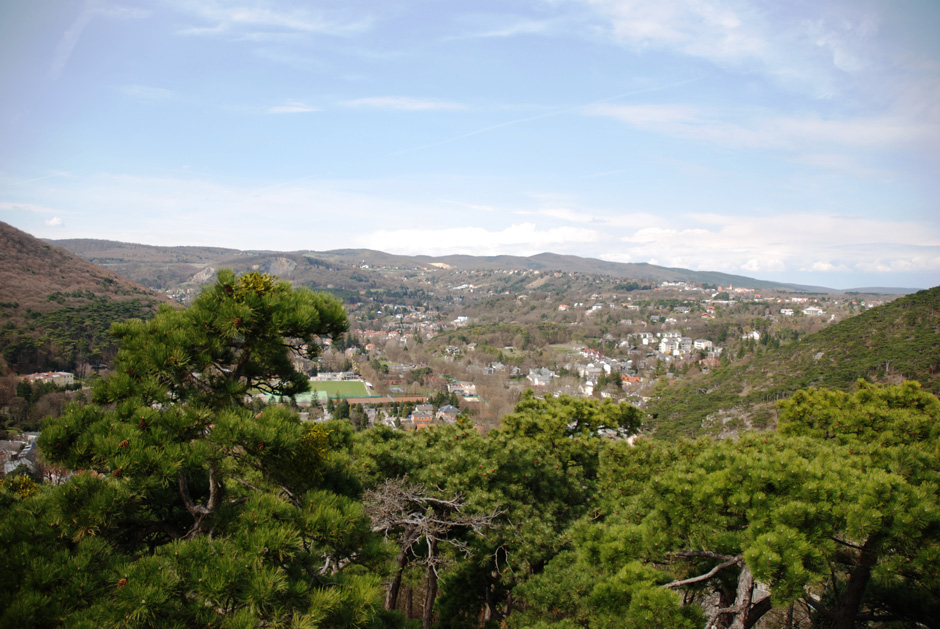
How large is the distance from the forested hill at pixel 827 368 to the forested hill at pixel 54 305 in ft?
126

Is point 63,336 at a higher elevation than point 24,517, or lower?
lower

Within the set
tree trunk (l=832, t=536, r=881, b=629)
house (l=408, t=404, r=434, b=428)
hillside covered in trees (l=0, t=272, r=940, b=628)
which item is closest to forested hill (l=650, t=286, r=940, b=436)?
house (l=408, t=404, r=434, b=428)

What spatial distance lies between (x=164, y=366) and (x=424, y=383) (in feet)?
198

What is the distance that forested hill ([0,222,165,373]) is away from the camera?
3862 centimetres

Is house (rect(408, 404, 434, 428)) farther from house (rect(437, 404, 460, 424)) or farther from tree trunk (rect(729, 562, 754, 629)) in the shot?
tree trunk (rect(729, 562, 754, 629))

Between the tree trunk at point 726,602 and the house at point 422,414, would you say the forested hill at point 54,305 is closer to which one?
the house at point 422,414

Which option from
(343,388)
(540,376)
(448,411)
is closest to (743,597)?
(448,411)

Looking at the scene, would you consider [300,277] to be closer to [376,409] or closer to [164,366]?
[376,409]

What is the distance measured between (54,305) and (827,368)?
222 ft

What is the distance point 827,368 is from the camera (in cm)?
3091

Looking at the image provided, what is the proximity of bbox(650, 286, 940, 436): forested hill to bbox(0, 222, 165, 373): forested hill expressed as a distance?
126 feet

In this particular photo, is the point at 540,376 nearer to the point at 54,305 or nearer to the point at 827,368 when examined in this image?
the point at 827,368

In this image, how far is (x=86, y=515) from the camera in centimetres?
258

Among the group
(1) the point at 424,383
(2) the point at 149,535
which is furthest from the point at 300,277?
(2) the point at 149,535
